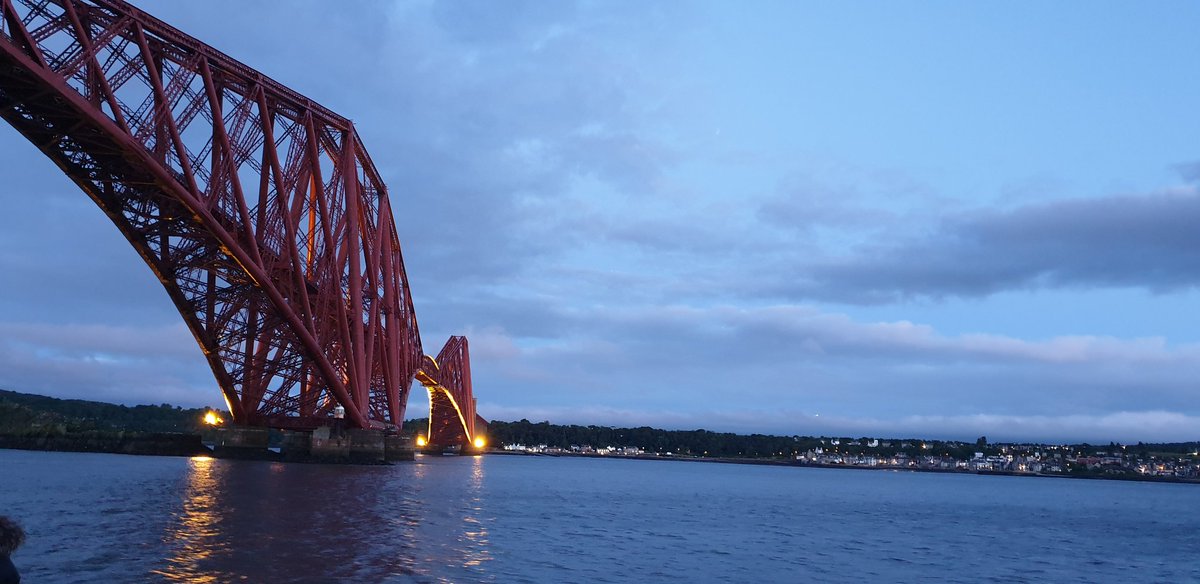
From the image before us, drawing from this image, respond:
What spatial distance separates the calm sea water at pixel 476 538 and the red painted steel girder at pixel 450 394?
61.2m

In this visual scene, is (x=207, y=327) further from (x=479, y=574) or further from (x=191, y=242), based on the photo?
(x=479, y=574)

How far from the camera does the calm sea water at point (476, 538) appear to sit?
21688 millimetres

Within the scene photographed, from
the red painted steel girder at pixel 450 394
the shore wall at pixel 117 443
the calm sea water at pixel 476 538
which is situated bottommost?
the calm sea water at pixel 476 538

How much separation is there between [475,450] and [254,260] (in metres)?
123

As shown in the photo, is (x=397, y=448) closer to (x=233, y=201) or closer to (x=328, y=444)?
(x=328, y=444)

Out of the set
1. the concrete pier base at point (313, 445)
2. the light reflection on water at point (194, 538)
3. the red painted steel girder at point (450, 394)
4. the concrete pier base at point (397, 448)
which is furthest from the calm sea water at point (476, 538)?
the red painted steel girder at point (450, 394)

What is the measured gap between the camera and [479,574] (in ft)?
73.0

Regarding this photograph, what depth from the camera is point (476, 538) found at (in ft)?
99.2

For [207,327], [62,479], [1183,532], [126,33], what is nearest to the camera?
[126,33]

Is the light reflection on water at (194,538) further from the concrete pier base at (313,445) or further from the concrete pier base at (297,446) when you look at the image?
the concrete pier base at (297,446)

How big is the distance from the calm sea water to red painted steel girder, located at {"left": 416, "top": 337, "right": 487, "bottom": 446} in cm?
6118

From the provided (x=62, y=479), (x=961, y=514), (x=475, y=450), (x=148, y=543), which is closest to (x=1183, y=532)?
(x=961, y=514)

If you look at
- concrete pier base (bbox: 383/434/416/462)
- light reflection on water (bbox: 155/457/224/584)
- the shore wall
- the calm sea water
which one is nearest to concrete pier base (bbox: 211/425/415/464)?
concrete pier base (bbox: 383/434/416/462)

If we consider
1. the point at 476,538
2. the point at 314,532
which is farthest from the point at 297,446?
the point at 314,532
